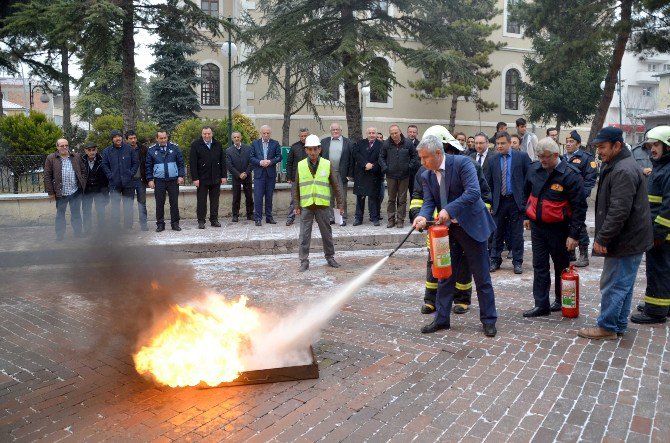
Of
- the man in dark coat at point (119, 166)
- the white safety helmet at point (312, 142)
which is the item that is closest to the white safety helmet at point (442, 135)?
the white safety helmet at point (312, 142)

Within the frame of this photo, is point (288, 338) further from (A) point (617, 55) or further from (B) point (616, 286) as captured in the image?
(A) point (617, 55)

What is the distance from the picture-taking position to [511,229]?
9.55m

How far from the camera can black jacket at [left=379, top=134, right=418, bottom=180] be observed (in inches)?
515

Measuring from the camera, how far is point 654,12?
57.3 ft

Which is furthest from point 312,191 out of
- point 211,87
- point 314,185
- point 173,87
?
point 211,87

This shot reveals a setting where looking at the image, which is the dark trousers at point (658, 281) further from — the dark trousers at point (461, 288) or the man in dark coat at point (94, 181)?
the man in dark coat at point (94, 181)

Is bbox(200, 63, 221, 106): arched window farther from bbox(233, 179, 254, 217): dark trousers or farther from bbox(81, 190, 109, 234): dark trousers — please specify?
bbox(81, 190, 109, 234): dark trousers

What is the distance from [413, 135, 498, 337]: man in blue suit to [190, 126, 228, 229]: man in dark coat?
7.82 metres

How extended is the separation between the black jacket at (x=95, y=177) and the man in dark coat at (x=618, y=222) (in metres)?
10.0

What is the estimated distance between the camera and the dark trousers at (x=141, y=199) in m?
12.7

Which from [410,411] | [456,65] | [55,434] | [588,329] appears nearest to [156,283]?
[55,434]

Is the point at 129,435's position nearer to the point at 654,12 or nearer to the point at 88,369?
the point at 88,369

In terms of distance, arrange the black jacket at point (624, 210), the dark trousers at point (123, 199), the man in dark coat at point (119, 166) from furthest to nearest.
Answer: the man in dark coat at point (119, 166)
the dark trousers at point (123, 199)
the black jacket at point (624, 210)

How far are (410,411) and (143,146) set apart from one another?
10.5 metres
